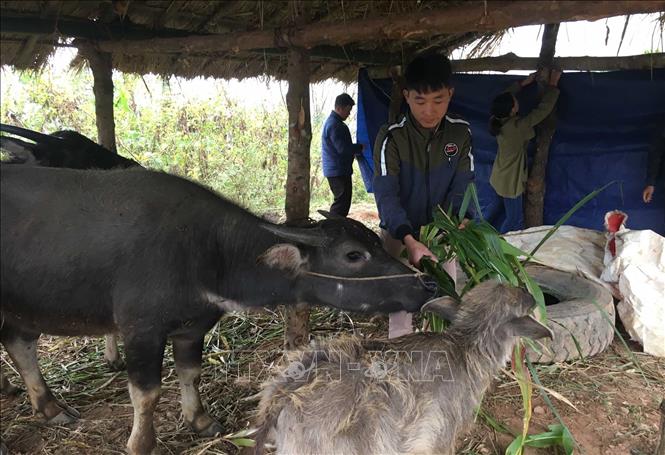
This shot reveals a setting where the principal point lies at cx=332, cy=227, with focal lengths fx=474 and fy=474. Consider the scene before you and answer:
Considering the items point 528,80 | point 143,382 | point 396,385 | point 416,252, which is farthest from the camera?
point 528,80

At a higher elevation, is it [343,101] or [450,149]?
[343,101]

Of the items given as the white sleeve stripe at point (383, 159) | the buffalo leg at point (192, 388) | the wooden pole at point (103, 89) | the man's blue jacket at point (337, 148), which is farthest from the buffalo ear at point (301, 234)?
the man's blue jacket at point (337, 148)

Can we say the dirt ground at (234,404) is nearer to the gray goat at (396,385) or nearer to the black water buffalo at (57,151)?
the gray goat at (396,385)

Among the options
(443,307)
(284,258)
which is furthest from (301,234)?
(443,307)

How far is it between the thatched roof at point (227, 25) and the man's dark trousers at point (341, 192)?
A: 2.17m

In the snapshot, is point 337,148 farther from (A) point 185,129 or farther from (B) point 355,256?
(A) point 185,129

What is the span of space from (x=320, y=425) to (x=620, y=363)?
3.05m

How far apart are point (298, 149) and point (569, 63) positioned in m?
4.08

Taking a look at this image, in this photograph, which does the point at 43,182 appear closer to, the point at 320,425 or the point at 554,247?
the point at 320,425

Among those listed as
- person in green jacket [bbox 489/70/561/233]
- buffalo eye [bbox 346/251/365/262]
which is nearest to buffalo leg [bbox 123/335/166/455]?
buffalo eye [bbox 346/251/365/262]

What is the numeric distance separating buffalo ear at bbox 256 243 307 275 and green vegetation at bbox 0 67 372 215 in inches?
310

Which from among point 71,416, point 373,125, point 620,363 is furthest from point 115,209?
point 373,125

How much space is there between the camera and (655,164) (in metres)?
5.79

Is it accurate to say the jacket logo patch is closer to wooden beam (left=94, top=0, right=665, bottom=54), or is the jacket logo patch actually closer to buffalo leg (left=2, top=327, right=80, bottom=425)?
wooden beam (left=94, top=0, right=665, bottom=54)
